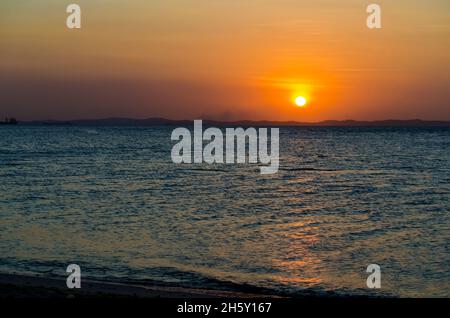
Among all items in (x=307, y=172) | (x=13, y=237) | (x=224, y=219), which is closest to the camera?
(x=13, y=237)

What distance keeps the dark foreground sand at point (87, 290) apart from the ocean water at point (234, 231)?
85cm

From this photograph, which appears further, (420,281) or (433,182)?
(433,182)

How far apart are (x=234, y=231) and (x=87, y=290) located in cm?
962

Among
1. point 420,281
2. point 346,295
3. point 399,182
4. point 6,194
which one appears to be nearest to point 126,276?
point 346,295

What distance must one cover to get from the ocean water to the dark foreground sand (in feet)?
2.78

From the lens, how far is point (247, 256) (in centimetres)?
1975

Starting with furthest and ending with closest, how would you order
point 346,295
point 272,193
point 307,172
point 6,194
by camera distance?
point 307,172 < point 272,193 < point 6,194 < point 346,295

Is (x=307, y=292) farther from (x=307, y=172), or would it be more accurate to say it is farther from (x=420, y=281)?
(x=307, y=172)

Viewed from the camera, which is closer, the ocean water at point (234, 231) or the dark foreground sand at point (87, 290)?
the dark foreground sand at point (87, 290)

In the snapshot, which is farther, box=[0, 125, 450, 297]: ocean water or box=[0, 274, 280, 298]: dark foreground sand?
box=[0, 125, 450, 297]: ocean water

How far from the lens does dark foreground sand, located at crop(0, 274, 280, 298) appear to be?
14188mm

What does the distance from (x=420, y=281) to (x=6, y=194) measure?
24.9m

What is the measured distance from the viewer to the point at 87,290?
50.1 feet

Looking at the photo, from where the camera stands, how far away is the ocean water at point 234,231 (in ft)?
58.0
